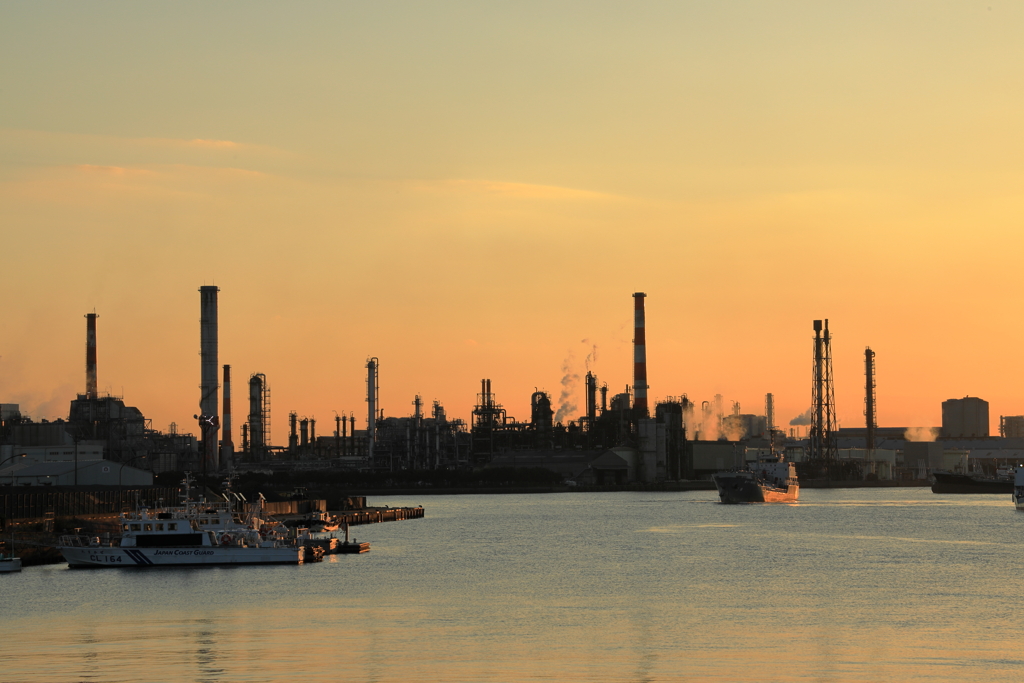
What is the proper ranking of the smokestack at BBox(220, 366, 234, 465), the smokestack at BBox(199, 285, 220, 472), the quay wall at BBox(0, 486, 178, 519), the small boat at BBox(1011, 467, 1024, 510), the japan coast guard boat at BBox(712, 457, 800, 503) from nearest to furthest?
the quay wall at BBox(0, 486, 178, 519) → the small boat at BBox(1011, 467, 1024, 510) → the japan coast guard boat at BBox(712, 457, 800, 503) → the smokestack at BBox(199, 285, 220, 472) → the smokestack at BBox(220, 366, 234, 465)

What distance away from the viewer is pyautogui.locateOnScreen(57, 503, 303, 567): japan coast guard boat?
207 ft

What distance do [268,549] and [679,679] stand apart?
36.3m

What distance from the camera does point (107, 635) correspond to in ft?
132

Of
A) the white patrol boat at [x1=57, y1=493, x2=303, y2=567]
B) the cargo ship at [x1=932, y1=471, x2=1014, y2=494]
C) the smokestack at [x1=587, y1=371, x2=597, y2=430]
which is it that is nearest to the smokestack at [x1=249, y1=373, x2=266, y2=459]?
the smokestack at [x1=587, y1=371, x2=597, y2=430]

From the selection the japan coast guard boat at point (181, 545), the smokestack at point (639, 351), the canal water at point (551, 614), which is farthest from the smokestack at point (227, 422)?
the japan coast guard boat at point (181, 545)

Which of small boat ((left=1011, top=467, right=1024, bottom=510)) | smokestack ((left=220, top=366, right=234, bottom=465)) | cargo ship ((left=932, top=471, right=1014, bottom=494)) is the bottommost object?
cargo ship ((left=932, top=471, right=1014, bottom=494))

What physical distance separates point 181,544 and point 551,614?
24.8m

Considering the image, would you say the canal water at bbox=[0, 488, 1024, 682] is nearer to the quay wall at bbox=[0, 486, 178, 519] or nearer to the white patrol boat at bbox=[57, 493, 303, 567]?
the white patrol boat at bbox=[57, 493, 303, 567]

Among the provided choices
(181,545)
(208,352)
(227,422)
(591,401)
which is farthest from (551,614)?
(591,401)

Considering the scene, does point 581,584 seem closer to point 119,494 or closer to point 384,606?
point 384,606

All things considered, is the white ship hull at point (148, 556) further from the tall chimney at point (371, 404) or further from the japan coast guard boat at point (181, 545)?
the tall chimney at point (371, 404)

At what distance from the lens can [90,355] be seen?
152250mm

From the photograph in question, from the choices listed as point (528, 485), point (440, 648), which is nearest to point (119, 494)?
point (440, 648)

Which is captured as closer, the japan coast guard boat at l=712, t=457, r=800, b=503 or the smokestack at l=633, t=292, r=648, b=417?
the japan coast guard boat at l=712, t=457, r=800, b=503
